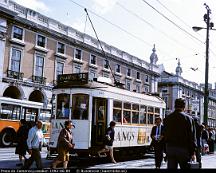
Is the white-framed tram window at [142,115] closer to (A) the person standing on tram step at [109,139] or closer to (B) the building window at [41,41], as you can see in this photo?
(A) the person standing on tram step at [109,139]

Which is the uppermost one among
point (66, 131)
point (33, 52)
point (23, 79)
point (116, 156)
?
point (33, 52)

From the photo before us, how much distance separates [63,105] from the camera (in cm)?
1373

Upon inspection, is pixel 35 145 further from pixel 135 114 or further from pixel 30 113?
pixel 30 113

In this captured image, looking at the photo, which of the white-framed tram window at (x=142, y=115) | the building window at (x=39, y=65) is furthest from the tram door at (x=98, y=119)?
the building window at (x=39, y=65)

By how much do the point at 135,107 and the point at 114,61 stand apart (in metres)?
31.9

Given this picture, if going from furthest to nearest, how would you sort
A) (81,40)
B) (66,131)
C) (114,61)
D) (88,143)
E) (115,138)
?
1. (114,61)
2. (81,40)
3. (115,138)
4. (88,143)
5. (66,131)

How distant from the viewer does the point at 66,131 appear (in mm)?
10039

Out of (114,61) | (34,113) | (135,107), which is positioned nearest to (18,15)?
(34,113)

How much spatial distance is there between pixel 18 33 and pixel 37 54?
3.17 m

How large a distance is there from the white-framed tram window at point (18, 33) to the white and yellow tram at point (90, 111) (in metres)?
20.3

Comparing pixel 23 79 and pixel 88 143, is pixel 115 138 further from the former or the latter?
pixel 23 79

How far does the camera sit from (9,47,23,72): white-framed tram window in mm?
32844

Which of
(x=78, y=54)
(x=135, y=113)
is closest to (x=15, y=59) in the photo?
(x=78, y=54)

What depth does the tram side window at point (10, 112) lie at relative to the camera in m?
21.4
